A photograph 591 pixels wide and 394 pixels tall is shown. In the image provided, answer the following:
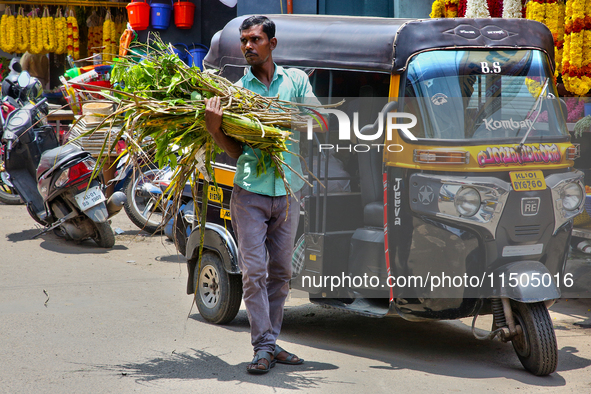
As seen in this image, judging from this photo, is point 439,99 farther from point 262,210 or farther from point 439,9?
point 439,9

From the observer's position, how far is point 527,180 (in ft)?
12.3

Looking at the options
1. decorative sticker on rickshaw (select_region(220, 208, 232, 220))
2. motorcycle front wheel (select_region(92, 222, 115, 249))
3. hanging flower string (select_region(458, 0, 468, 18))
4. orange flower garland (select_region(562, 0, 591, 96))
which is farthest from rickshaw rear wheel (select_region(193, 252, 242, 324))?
hanging flower string (select_region(458, 0, 468, 18))

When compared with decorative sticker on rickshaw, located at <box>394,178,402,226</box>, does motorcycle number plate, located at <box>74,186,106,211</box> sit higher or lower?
lower

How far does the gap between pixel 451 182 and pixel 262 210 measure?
1.10 m

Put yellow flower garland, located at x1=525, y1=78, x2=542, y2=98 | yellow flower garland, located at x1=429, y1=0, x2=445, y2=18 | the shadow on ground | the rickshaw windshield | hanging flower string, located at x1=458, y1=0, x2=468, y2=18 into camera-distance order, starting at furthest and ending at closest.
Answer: yellow flower garland, located at x1=429, y1=0, x2=445, y2=18
hanging flower string, located at x1=458, y1=0, x2=468, y2=18
yellow flower garland, located at x1=525, y1=78, x2=542, y2=98
the rickshaw windshield
the shadow on ground

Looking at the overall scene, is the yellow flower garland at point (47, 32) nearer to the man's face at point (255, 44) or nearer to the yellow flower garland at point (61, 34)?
the yellow flower garland at point (61, 34)

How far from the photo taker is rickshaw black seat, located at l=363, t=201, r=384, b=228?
14.2ft

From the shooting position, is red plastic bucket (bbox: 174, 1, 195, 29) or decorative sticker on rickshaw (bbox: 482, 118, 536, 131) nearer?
decorative sticker on rickshaw (bbox: 482, 118, 536, 131)

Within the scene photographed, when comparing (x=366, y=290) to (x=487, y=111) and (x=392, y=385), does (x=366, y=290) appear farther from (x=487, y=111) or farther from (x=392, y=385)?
(x=487, y=111)

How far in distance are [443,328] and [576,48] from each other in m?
3.38

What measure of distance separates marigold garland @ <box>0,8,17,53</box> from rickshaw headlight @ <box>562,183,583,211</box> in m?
11.5

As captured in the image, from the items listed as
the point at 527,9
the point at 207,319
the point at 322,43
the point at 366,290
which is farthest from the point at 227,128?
the point at 527,9

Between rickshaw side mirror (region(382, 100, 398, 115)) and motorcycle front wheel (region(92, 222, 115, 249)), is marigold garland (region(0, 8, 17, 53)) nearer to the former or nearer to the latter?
motorcycle front wheel (region(92, 222, 115, 249))

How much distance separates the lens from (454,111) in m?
3.84
